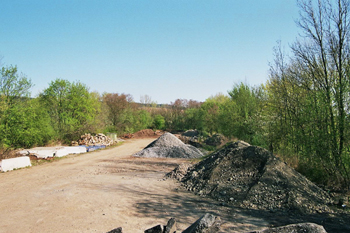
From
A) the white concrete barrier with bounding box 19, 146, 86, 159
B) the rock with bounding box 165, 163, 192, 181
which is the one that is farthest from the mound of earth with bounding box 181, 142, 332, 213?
the white concrete barrier with bounding box 19, 146, 86, 159

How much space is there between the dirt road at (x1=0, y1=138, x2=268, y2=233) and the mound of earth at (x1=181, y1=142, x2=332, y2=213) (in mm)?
630

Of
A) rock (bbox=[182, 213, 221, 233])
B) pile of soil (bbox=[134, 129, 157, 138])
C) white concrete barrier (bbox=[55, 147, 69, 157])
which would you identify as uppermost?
pile of soil (bbox=[134, 129, 157, 138])

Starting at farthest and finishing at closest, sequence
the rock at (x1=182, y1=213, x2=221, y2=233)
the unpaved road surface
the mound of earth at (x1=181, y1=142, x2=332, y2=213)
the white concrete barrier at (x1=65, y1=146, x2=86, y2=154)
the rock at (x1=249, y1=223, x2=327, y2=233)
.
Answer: the white concrete barrier at (x1=65, y1=146, x2=86, y2=154)
the mound of earth at (x1=181, y1=142, x2=332, y2=213)
the unpaved road surface
the rock at (x1=182, y1=213, x2=221, y2=233)
the rock at (x1=249, y1=223, x2=327, y2=233)

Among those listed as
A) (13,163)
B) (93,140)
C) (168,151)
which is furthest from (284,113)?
(93,140)

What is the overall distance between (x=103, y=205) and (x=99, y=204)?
149 millimetres

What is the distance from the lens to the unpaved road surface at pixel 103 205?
17.4 feet

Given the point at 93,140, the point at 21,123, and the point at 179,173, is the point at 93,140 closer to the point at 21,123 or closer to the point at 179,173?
the point at 21,123

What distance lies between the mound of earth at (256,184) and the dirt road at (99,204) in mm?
630

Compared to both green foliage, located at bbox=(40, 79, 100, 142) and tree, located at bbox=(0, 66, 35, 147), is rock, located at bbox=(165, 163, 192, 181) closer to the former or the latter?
tree, located at bbox=(0, 66, 35, 147)

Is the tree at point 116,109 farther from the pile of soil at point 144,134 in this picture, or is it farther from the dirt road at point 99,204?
the dirt road at point 99,204

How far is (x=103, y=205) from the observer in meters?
6.48

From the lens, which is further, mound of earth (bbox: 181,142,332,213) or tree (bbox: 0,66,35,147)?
tree (bbox: 0,66,35,147)

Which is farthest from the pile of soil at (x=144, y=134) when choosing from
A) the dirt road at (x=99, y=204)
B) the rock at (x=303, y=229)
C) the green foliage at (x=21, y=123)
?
the rock at (x=303, y=229)

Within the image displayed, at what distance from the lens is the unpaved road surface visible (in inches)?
209
